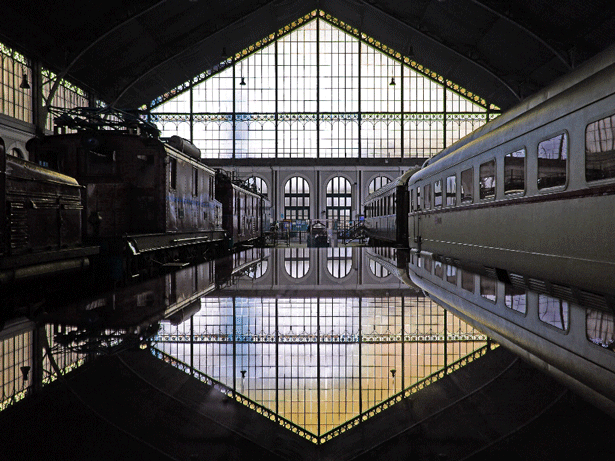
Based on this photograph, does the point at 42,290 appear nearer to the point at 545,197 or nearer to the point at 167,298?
the point at 167,298

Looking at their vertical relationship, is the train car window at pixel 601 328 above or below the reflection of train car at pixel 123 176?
below

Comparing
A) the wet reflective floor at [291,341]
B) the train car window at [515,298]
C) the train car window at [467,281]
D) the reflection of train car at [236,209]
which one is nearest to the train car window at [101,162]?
the wet reflective floor at [291,341]

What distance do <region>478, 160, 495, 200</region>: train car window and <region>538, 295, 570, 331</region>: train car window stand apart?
13.1 feet

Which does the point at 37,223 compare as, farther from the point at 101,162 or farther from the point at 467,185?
the point at 467,185

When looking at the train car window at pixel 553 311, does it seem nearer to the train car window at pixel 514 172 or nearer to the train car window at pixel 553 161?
the train car window at pixel 553 161

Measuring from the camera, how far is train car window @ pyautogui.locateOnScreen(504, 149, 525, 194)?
26.7ft

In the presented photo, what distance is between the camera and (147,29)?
99.0ft

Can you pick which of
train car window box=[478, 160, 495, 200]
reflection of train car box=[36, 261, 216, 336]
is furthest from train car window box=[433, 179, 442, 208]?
reflection of train car box=[36, 261, 216, 336]

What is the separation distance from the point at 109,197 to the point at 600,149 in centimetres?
856

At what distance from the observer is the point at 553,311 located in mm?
4957

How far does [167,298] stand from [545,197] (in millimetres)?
5253

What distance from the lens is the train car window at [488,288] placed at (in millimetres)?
6108

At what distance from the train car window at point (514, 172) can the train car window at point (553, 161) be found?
632mm

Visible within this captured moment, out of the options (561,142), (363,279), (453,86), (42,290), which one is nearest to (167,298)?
(42,290)
